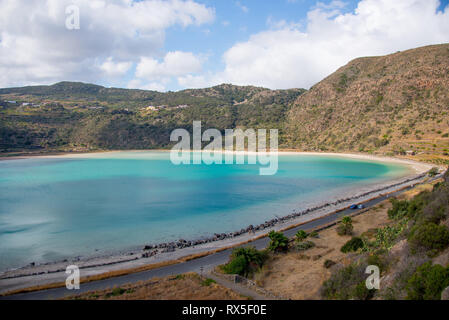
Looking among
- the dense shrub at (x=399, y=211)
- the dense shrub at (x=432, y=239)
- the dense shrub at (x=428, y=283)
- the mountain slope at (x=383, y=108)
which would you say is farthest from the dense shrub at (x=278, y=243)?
the mountain slope at (x=383, y=108)

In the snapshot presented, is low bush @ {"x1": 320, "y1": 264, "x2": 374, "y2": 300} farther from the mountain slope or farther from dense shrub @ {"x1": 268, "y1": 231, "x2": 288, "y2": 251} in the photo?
the mountain slope

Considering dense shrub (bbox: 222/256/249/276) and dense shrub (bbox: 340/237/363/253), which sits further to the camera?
dense shrub (bbox: 340/237/363/253)

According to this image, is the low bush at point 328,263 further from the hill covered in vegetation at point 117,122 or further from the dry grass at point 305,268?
the hill covered in vegetation at point 117,122

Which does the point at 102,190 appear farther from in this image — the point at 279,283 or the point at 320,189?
A: the point at 279,283

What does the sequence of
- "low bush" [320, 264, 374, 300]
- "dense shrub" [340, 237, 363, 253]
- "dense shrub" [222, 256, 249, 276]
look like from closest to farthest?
"low bush" [320, 264, 374, 300] < "dense shrub" [222, 256, 249, 276] < "dense shrub" [340, 237, 363, 253]

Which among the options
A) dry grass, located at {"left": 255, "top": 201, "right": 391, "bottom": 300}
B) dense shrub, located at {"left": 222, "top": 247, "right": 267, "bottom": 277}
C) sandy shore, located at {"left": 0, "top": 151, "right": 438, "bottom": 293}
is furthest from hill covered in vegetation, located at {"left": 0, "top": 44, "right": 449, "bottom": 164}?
dense shrub, located at {"left": 222, "top": 247, "right": 267, "bottom": 277}

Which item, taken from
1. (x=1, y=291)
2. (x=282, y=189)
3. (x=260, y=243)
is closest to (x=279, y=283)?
(x=260, y=243)
